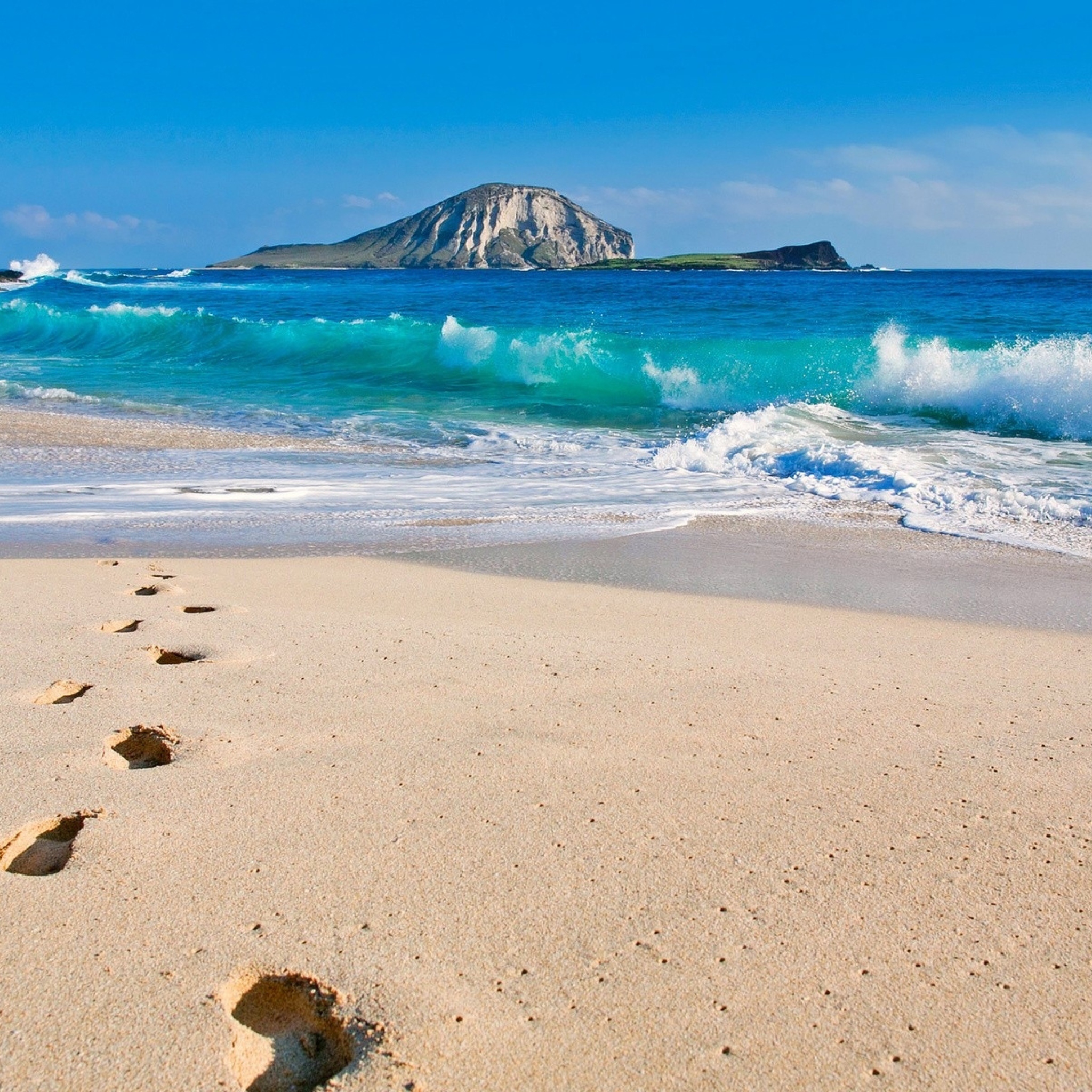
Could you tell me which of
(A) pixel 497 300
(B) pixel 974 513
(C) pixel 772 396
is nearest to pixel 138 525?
(B) pixel 974 513

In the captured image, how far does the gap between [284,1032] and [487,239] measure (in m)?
128

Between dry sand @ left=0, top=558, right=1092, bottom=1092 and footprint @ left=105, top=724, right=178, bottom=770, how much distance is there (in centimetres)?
3

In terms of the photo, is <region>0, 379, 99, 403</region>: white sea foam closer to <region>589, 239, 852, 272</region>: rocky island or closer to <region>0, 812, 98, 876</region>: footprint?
<region>0, 812, 98, 876</region>: footprint

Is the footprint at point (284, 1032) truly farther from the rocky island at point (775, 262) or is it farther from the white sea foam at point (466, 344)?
the rocky island at point (775, 262)

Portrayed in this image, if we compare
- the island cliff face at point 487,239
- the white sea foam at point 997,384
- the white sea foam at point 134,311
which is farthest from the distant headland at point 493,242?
the white sea foam at point 997,384

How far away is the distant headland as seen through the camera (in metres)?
120

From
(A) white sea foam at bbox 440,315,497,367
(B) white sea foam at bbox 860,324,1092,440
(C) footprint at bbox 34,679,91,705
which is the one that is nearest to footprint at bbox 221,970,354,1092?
(C) footprint at bbox 34,679,91,705

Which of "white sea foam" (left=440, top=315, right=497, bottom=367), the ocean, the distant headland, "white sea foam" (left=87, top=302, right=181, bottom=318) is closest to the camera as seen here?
the ocean

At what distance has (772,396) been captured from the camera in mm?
17047

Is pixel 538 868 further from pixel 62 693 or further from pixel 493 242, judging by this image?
pixel 493 242

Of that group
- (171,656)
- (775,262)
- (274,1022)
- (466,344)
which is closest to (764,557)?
(171,656)

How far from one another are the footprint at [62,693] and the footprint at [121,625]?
2.09 feet

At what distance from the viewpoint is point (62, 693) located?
3.30m

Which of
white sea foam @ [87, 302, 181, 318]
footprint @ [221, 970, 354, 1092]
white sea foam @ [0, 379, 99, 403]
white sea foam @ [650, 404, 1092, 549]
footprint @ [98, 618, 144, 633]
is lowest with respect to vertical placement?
white sea foam @ [650, 404, 1092, 549]
